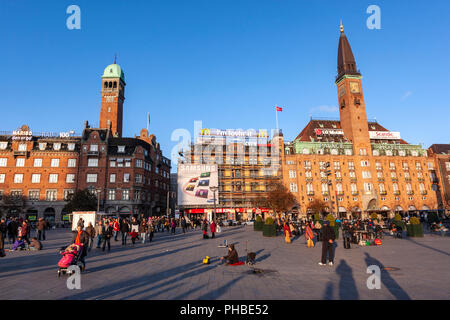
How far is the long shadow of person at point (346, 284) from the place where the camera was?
21.9 ft

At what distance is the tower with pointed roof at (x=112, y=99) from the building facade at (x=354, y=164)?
50.0m

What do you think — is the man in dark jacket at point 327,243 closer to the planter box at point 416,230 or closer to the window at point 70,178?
the planter box at point 416,230

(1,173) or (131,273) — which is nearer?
(131,273)

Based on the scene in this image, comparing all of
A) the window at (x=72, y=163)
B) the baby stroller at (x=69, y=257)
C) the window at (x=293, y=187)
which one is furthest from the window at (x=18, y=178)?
the window at (x=293, y=187)

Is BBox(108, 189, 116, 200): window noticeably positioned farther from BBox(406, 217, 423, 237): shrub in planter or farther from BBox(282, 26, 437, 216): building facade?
BBox(406, 217, 423, 237): shrub in planter

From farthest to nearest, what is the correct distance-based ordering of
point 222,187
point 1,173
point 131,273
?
1. point 222,187
2. point 1,173
3. point 131,273

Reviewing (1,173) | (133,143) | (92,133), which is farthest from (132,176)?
(1,173)

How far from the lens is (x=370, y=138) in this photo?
75375 millimetres

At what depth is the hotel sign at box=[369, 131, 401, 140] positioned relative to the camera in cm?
7564

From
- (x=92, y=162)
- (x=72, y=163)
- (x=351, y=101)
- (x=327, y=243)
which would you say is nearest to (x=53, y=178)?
(x=72, y=163)

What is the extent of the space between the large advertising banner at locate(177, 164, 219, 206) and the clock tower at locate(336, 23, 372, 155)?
3928 centimetres

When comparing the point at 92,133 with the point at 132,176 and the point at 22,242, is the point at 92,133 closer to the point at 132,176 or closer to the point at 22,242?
the point at 132,176

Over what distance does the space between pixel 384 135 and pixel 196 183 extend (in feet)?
182
